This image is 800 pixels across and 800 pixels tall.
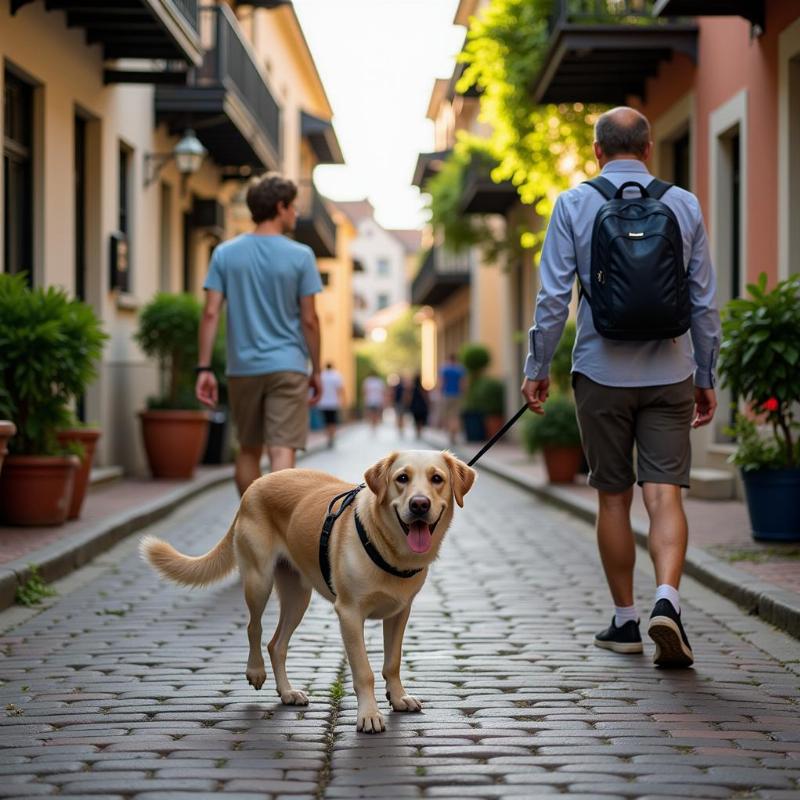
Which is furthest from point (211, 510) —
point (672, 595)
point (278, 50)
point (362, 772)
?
point (278, 50)

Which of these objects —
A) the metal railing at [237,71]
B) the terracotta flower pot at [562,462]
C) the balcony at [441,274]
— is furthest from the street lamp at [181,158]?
the balcony at [441,274]

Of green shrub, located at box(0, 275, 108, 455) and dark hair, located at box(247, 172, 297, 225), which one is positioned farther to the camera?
green shrub, located at box(0, 275, 108, 455)

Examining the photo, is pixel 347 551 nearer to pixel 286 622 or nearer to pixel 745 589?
pixel 286 622

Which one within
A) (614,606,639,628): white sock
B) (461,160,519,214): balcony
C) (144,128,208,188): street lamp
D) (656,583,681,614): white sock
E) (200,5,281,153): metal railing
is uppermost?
(200,5,281,153): metal railing

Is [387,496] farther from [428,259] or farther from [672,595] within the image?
[428,259]

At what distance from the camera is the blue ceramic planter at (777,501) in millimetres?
8461

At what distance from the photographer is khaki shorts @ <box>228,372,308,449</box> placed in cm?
744

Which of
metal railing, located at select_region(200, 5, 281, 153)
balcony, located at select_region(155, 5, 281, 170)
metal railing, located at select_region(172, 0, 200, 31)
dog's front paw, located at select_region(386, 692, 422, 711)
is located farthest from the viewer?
metal railing, located at select_region(200, 5, 281, 153)

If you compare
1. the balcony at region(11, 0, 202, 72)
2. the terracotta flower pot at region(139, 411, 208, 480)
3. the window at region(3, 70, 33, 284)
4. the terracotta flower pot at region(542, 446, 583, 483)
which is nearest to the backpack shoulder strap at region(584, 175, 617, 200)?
the balcony at region(11, 0, 202, 72)

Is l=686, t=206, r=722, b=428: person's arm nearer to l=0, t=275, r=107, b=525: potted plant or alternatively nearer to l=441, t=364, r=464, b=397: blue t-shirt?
l=0, t=275, r=107, b=525: potted plant

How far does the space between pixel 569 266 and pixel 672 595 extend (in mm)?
1362

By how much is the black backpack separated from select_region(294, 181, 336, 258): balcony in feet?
79.5

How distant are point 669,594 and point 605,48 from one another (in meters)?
9.81

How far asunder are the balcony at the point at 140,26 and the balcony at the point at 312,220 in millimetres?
15076
